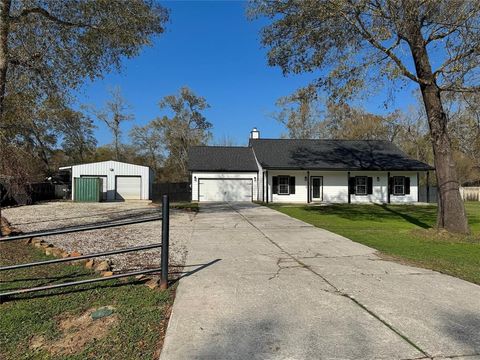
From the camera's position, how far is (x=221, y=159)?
3184 cm

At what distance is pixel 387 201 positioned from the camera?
96.2 ft

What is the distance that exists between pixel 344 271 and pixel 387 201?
24.9m

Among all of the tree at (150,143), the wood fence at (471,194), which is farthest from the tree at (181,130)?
the wood fence at (471,194)

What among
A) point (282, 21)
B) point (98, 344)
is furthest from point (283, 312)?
point (282, 21)

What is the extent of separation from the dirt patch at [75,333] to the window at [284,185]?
24984mm

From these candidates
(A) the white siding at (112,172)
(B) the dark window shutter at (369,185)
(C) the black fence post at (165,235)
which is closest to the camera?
(C) the black fence post at (165,235)

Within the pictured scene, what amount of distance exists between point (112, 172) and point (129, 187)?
5.65 feet

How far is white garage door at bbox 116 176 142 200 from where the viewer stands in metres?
31.0

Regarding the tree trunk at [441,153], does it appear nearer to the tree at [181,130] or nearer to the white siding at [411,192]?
the white siding at [411,192]

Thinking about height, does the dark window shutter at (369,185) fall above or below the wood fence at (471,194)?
above

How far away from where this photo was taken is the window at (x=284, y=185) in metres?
28.9

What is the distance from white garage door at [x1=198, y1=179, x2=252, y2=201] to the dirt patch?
2560 centimetres

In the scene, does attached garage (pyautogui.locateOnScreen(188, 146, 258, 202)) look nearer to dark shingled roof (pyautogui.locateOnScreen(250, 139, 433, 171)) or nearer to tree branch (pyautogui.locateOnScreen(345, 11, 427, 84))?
dark shingled roof (pyautogui.locateOnScreen(250, 139, 433, 171))

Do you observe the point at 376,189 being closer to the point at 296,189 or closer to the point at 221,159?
the point at 296,189
